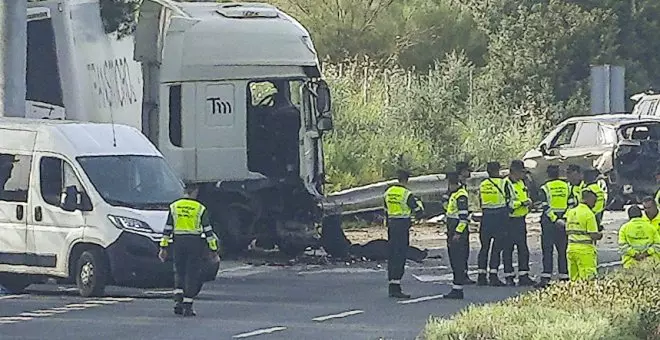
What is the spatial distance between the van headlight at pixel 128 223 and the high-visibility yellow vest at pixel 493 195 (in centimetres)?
412

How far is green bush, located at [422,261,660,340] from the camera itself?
10.2 meters

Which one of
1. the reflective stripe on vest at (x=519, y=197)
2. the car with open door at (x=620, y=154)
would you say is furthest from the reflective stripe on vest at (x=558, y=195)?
the car with open door at (x=620, y=154)

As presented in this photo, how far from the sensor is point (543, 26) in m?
47.4

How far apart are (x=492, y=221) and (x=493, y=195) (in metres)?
0.35

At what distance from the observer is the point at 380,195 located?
25.9m

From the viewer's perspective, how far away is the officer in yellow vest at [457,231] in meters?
18.6

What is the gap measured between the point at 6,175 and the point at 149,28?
4248 millimetres

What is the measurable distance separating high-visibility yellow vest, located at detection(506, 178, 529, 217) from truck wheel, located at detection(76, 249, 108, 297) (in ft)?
16.7

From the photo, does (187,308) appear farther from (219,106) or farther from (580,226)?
(219,106)

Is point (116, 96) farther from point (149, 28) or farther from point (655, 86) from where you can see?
point (655, 86)

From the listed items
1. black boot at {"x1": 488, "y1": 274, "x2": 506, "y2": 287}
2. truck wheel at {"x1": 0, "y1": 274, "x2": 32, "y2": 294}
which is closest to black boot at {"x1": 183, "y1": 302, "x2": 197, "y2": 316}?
truck wheel at {"x1": 0, "y1": 274, "x2": 32, "y2": 294}

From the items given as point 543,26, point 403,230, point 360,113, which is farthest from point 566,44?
point 403,230

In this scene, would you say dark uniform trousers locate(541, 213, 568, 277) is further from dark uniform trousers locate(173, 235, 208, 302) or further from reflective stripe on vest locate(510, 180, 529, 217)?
dark uniform trousers locate(173, 235, 208, 302)

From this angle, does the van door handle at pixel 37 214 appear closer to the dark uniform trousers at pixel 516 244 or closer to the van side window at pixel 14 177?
the van side window at pixel 14 177
